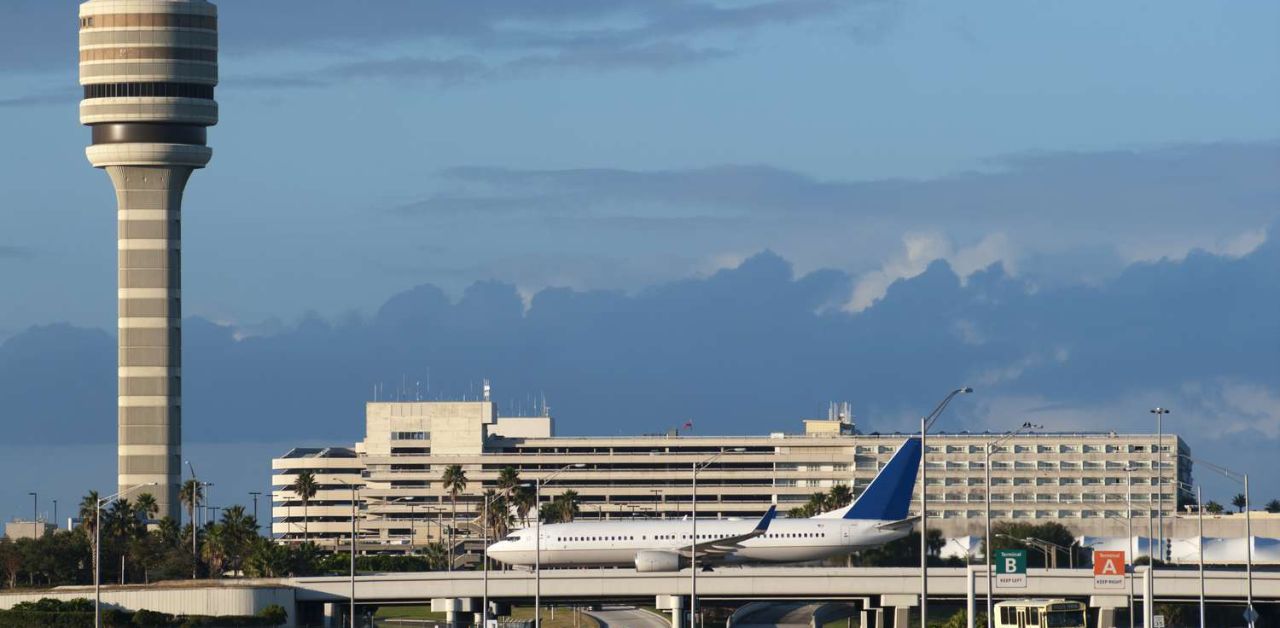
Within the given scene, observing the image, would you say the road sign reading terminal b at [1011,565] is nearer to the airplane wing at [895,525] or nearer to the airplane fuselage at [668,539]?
the airplane wing at [895,525]

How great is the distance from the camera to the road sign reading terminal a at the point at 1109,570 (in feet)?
300

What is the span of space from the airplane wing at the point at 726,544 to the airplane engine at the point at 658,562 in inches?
53.6

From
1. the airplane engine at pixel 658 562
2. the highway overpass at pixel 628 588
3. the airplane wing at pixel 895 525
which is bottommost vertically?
the highway overpass at pixel 628 588

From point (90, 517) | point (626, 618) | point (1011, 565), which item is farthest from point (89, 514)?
point (1011, 565)

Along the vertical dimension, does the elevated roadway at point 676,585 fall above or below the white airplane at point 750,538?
below

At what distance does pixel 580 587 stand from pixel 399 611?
46681 mm

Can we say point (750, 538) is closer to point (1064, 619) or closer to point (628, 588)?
point (628, 588)

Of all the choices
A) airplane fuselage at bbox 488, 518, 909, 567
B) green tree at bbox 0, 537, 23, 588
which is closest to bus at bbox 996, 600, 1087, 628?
airplane fuselage at bbox 488, 518, 909, 567

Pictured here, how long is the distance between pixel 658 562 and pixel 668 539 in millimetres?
4200

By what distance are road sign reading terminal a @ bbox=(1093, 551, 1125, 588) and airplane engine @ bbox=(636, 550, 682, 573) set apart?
5209cm

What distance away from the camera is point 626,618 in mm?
178125

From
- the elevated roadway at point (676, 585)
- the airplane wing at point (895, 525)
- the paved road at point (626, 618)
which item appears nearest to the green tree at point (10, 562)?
the paved road at point (626, 618)

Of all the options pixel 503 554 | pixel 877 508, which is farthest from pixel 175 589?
pixel 877 508

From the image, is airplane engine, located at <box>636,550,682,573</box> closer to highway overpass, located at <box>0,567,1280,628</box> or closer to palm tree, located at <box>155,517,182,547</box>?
highway overpass, located at <box>0,567,1280,628</box>
